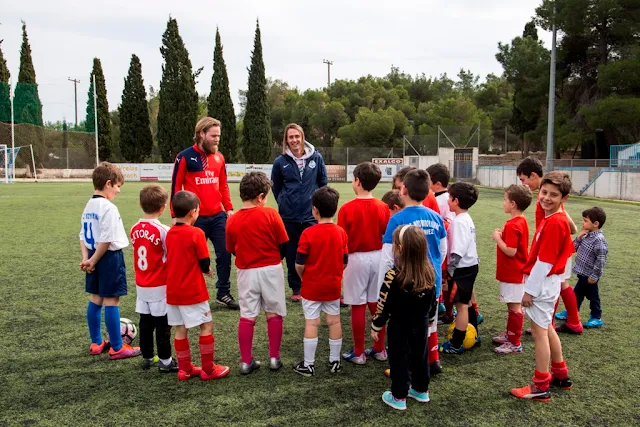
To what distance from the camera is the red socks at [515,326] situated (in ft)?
13.7

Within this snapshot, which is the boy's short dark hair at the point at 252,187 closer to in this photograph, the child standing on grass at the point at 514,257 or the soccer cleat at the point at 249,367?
→ the soccer cleat at the point at 249,367

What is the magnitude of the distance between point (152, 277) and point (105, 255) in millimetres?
563

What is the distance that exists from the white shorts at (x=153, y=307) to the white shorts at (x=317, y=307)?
1046 mm

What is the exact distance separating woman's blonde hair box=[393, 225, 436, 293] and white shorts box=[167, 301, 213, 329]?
1.45 m

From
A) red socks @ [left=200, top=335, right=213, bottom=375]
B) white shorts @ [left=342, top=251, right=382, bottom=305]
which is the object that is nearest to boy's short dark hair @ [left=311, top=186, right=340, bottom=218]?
white shorts @ [left=342, top=251, right=382, bottom=305]

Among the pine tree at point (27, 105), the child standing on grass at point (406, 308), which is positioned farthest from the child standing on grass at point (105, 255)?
the pine tree at point (27, 105)

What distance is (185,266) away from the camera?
354 centimetres

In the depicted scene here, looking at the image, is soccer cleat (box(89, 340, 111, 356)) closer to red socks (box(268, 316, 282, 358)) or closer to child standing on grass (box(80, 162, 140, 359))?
child standing on grass (box(80, 162, 140, 359))

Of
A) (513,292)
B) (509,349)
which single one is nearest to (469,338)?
(509,349)

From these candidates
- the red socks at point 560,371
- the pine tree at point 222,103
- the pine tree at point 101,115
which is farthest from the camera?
the pine tree at point 222,103

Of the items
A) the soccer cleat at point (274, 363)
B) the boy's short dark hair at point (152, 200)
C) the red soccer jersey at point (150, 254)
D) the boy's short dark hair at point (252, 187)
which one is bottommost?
the soccer cleat at point (274, 363)

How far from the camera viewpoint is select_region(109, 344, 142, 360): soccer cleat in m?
4.04

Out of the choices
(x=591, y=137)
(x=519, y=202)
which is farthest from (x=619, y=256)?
(x=591, y=137)

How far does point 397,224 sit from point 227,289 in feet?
8.74
